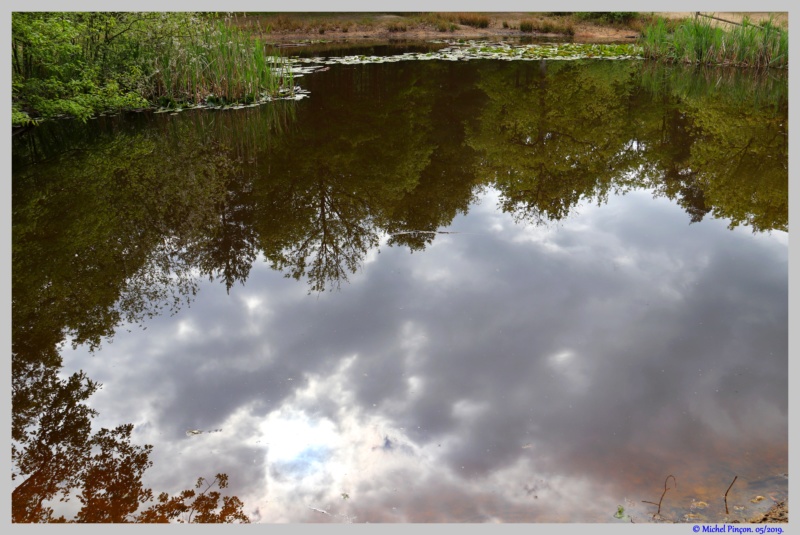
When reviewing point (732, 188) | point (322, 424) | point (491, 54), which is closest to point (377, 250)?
point (322, 424)

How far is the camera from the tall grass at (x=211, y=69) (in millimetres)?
17250

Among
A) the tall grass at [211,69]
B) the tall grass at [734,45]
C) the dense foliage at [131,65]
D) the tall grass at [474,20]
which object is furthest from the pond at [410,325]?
the tall grass at [474,20]

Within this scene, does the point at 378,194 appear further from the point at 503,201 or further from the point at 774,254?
the point at 774,254

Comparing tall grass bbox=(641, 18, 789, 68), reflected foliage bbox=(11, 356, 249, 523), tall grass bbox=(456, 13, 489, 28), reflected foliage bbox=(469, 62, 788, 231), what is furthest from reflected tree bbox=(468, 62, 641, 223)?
tall grass bbox=(456, 13, 489, 28)

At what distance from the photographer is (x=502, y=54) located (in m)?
29.6

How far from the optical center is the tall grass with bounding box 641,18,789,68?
23.7 metres

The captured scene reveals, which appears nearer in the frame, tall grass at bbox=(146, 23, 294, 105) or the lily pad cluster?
tall grass at bbox=(146, 23, 294, 105)

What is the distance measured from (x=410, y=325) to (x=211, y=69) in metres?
13.9

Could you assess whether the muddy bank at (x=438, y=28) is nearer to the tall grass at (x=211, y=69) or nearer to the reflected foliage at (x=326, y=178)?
the tall grass at (x=211, y=69)

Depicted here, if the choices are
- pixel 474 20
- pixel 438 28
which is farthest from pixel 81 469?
pixel 474 20

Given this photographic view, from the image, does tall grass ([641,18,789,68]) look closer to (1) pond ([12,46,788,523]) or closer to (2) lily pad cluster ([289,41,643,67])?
(2) lily pad cluster ([289,41,643,67])

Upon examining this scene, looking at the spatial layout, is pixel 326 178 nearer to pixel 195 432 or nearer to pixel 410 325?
pixel 410 325

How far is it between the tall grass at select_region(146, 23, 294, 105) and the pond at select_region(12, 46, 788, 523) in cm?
446

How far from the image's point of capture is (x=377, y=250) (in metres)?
8.59
